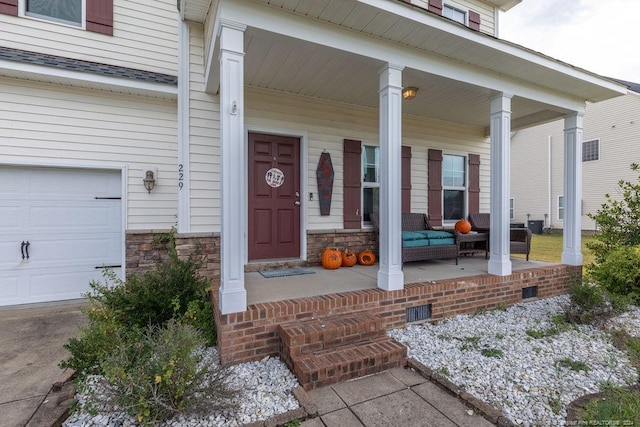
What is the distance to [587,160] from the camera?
1282 cm

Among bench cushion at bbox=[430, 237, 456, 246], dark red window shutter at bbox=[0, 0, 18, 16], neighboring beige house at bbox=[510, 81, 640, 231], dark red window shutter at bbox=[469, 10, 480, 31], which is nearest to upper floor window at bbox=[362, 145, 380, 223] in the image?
bench cushion at bbox=[430, 237, 456, 246]

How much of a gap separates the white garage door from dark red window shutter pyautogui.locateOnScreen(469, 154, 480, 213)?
20.0 feet

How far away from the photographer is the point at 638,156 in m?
11.1

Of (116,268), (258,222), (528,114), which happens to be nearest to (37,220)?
(116,268)

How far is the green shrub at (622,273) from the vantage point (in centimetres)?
379

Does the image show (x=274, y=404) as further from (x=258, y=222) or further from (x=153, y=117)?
(x=153, y=117)

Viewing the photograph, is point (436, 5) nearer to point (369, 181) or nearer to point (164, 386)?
point (369, 181)

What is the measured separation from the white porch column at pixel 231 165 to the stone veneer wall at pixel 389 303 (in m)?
0.19

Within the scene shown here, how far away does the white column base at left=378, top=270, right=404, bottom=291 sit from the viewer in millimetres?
3049

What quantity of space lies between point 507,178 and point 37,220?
20.3 ft

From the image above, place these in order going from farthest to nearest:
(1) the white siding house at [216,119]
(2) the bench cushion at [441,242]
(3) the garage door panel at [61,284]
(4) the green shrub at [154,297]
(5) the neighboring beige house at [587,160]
→ (5) the neighboring beige house at [587,160] → (2) the bench cushion at [441,242] → (3) the garage door panel at [61,284] → (1) the white siding house at [216,119] → (4) the green shrub at [154,297]

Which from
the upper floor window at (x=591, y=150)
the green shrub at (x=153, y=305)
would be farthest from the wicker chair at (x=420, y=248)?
the upper floor window at (x=591, y=150)

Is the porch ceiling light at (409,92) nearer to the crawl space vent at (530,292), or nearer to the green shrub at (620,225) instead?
the crawl space vent at (530,292)

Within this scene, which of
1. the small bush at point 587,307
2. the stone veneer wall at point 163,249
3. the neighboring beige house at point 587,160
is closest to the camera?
the small bush at point 587,307
